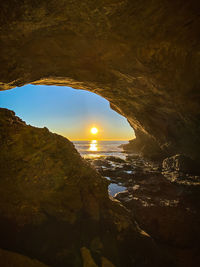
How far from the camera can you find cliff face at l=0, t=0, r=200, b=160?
12.2ft

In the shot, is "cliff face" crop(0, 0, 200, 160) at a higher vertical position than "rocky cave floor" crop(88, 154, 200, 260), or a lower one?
higher

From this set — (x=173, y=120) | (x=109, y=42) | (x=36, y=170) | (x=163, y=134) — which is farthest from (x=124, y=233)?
(x=163, y=134)

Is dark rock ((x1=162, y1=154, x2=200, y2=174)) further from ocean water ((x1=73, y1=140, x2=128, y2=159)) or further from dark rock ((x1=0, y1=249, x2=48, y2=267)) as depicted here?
dark rock ((x1=0, y1=249, x2=48, y2=267))

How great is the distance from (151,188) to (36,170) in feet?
25.1

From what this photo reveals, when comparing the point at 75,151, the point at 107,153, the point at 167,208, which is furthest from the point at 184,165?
the point at 107,153

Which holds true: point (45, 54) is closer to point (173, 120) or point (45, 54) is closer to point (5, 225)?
point (5, 225)

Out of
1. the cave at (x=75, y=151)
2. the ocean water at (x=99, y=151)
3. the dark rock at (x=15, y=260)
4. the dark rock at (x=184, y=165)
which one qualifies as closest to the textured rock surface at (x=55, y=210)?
the cave at (x=75, y=151)

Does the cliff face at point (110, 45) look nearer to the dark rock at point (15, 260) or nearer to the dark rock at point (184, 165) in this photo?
the dark rock at point (184, 165)

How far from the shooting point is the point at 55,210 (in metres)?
3.09

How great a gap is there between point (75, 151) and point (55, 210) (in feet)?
5.62

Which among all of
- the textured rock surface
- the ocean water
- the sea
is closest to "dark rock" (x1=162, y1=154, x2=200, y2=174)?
the sea

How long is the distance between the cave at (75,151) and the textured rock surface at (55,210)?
0.8 inches

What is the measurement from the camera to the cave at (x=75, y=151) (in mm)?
2727

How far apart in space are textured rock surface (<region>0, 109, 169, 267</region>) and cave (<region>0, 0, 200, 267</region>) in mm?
21
